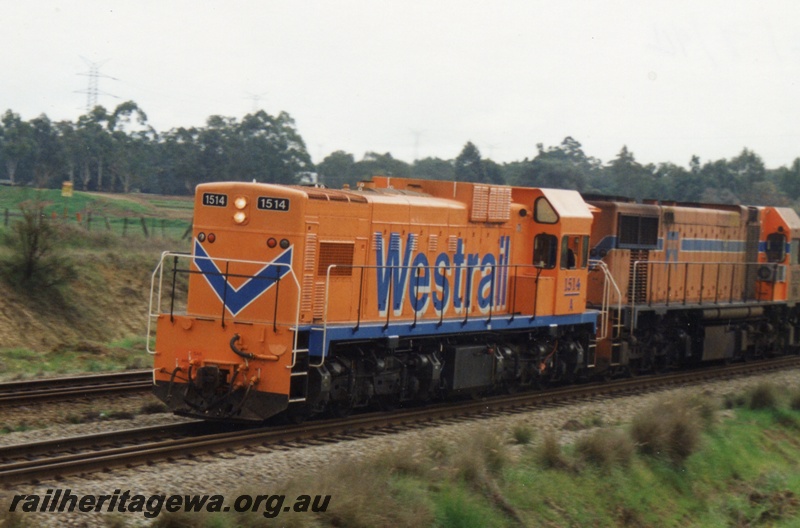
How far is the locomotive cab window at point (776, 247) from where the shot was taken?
23.5 m

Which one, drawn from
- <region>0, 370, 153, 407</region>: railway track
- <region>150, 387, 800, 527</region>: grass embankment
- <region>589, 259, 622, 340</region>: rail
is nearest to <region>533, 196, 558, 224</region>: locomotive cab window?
<region>589, 259, 622, 340</region>: rail

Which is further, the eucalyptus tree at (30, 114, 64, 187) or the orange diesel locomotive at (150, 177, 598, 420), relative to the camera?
the eucalyptus tree at (30, 114, 64, 187)

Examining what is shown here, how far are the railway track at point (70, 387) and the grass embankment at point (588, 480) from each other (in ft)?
17.7

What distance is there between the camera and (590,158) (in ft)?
202

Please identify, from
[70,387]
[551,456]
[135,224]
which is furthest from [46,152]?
[551,456]

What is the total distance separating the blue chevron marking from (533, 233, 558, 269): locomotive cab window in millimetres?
5437

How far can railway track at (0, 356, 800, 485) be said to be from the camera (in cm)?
935

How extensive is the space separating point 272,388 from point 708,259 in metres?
13.9

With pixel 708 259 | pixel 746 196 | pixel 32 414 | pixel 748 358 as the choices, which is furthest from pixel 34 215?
pixel 746 196

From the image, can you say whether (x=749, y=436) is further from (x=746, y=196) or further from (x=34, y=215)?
(x=746, y=196)

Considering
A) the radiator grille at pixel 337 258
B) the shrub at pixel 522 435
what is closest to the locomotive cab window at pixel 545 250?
the shrub at pixel 522 435

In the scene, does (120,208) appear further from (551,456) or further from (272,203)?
(551,456)
